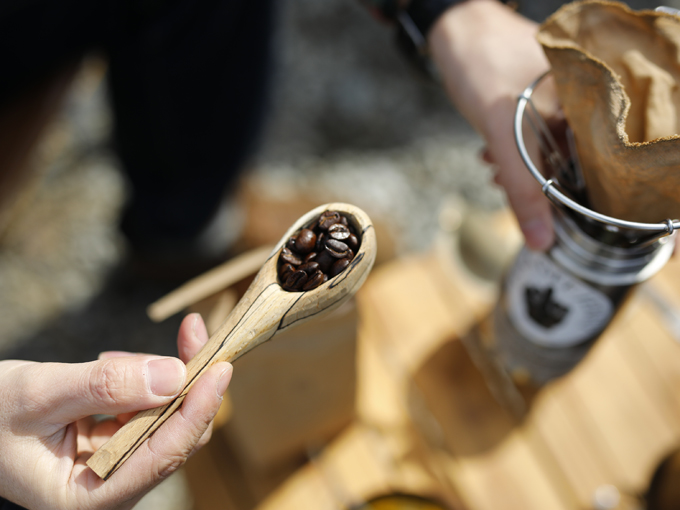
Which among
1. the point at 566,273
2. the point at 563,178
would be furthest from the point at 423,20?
the point at 566,273

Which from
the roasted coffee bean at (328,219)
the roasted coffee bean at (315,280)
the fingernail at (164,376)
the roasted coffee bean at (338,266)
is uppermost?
the roasted coffee bean at (328,219)

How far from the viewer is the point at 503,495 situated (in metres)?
0.84

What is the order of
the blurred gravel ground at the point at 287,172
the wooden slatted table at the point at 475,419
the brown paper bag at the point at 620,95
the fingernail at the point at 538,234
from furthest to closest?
the blurred gravel ground at the point at 287,172
the wooden slatted table at the point at 475,419
the fingernail at the point at 538,234
the brown paper bag at the point at 620,95

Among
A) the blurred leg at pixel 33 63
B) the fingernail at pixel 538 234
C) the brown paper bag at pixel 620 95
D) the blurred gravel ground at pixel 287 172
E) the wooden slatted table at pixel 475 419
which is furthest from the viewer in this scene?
the blurred gravel ground at pixel 287 172

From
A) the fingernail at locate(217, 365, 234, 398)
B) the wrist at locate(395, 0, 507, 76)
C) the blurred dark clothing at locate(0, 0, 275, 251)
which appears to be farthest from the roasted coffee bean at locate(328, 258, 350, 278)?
the blurred dark clothing at locate(0, 0, 275, 251)

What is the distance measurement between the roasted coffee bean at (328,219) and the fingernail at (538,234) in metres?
0.28

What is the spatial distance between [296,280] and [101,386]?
0.22m

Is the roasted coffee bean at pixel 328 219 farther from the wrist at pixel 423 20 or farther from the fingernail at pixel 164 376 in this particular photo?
the wrist at pixel 423 20

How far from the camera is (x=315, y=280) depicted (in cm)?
53

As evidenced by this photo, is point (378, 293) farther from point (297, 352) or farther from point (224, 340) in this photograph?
point (224, 340)

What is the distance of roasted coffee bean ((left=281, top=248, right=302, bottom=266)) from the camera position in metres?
0.56

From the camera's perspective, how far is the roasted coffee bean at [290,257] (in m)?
0.56

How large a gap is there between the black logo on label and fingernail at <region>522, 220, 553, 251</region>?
2.6 inches

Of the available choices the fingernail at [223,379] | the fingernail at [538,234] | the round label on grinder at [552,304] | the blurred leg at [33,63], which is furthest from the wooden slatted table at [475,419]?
the blurred leg at [33,63]
